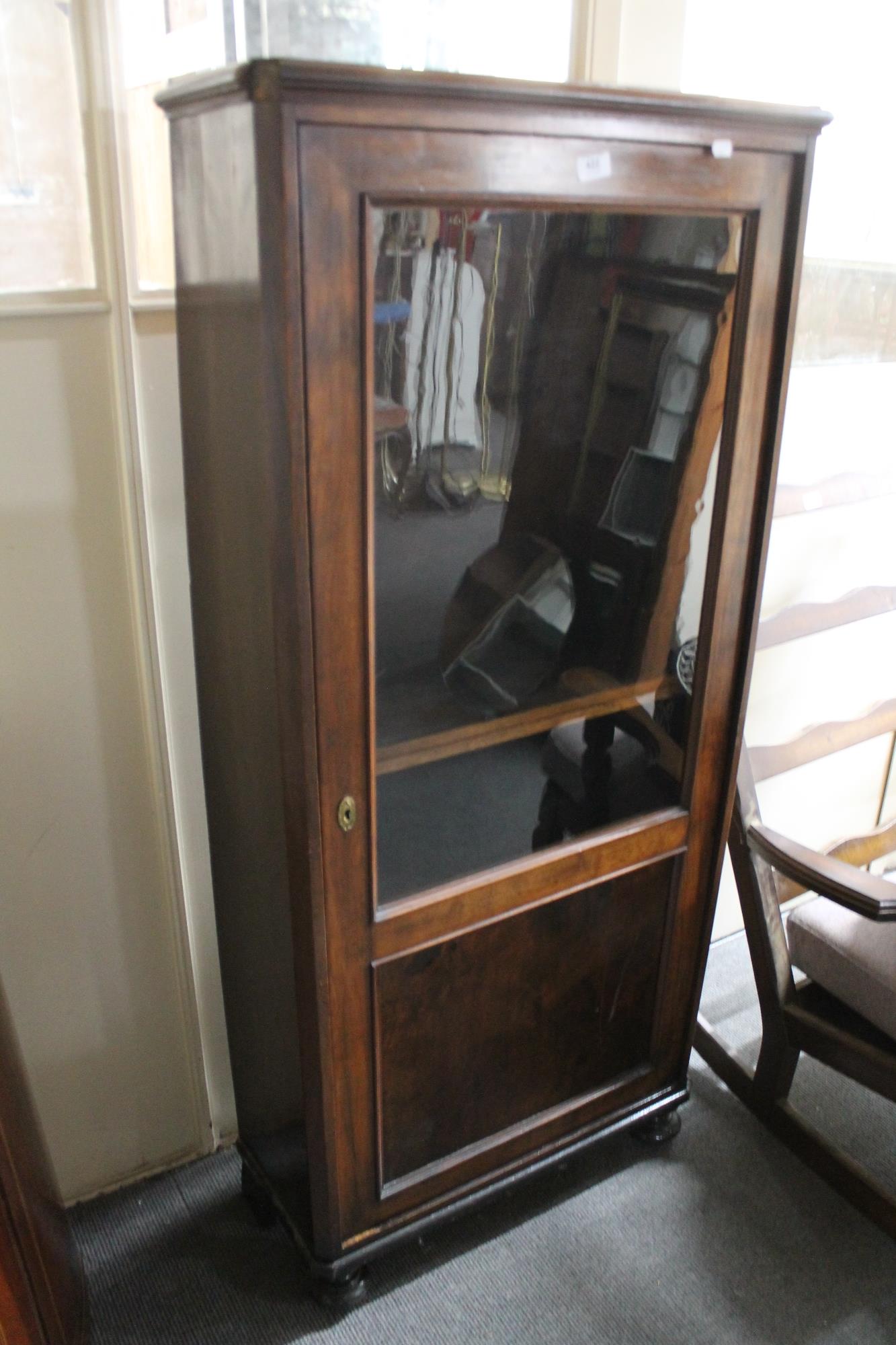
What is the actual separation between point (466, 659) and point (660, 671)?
0.28 m

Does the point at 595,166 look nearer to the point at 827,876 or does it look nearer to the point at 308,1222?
the point at 827,876

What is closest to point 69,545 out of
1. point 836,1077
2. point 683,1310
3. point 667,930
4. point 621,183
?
point 621,183

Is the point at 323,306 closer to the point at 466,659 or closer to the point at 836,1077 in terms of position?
the point at 466,659

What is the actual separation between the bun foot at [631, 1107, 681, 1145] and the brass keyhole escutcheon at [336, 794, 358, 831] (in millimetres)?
859

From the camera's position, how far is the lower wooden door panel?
1238 millimetres

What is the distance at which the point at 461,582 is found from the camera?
117cm

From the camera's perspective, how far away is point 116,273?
116 cm

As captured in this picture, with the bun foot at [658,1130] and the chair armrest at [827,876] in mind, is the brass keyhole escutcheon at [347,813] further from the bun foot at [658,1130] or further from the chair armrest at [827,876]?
the bun foot at [658,1130]

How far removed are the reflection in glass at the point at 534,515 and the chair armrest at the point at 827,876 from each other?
0.69 feet

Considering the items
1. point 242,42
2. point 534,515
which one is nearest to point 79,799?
point 534,515

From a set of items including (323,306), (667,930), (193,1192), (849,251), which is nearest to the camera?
(323,306)

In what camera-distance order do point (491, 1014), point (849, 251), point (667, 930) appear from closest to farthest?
point (491, 1014), point (667, 930), point (849, 251)

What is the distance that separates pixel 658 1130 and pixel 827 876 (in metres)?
0.54

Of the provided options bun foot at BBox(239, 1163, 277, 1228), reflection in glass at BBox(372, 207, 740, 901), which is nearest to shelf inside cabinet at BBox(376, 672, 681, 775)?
reflection in glass at BBox(372, 207, 740, 901)
